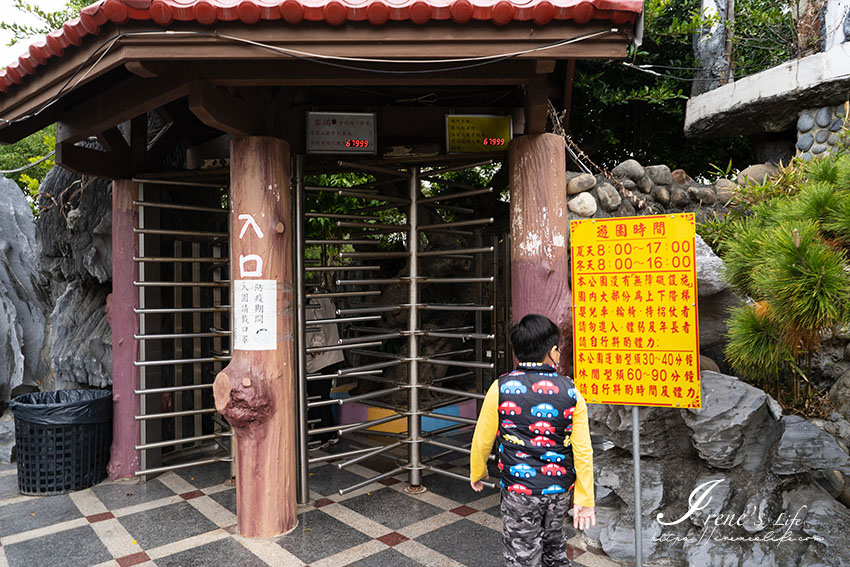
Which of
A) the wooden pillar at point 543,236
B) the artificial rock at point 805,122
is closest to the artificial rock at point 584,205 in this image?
the wooden pillar at point 543,236

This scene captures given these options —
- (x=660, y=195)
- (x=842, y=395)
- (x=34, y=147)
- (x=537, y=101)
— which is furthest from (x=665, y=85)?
(x=34, y=147)

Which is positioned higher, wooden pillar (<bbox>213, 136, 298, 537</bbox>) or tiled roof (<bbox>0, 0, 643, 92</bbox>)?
tiled roof (<bbox>0, 0, 643, 92</bbox>)

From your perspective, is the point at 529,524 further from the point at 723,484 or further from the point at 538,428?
the point at 723,484

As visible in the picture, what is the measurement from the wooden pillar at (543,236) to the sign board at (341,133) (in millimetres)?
1090

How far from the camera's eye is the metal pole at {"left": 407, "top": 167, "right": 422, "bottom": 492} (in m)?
3.89

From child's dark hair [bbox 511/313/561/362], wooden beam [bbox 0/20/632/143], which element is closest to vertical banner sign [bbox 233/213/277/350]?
wooden beam [bbox 0/20/632/143]

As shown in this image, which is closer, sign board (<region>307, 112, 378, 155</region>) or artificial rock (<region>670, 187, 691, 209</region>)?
sign board (<region>307, 112, 378, 155</region>)

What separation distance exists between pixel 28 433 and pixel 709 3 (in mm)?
7857

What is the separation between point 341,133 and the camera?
147 inches

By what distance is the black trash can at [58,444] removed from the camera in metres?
3.84

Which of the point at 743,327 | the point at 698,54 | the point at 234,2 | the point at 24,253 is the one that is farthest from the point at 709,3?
the point at 24,253

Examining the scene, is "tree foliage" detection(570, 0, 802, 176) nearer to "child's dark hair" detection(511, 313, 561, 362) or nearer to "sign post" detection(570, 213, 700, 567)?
"sign post" detection(570, 213, 700, 567)

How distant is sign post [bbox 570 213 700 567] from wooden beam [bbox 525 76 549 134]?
782mm

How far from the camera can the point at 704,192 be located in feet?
13.9
